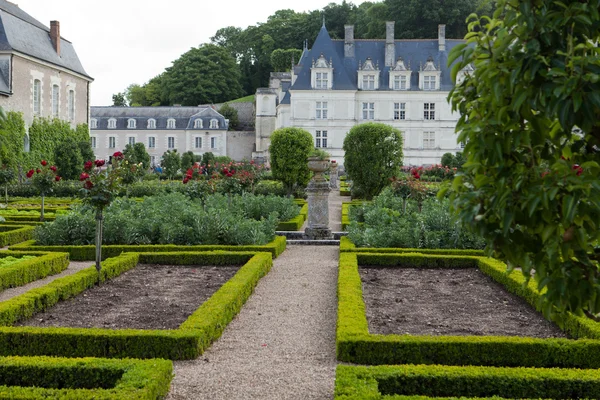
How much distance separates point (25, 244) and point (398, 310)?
6.50m

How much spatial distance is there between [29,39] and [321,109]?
680 inches

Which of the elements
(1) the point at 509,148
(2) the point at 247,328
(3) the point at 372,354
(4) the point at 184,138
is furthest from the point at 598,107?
(4) the point at 184,138

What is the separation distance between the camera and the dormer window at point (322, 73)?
122 feet

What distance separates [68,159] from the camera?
25.4m

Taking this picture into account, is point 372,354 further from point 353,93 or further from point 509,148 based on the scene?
point 353,93

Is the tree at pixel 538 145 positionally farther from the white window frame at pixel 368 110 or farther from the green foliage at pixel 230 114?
the green foliage at pixel 230 114

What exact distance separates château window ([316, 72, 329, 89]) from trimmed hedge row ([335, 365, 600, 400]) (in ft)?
112

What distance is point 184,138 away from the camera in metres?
48.9

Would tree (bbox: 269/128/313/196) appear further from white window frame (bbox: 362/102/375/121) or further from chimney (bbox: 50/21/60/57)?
white window frame (bbox: 362/102/375/121)

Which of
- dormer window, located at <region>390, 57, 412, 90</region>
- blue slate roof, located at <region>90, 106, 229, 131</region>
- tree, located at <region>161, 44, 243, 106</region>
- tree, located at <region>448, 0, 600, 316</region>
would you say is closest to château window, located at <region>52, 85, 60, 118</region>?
dormer window, located at <region>390, 57, 412, 90</region>

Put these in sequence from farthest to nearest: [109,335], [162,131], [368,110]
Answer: [162,131]
[368,110]
[109,335]

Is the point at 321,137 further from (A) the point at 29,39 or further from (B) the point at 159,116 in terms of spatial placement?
(A) the point at 29,39

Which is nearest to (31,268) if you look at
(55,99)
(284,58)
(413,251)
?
(413,251)

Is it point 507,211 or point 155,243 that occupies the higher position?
point 507,211
